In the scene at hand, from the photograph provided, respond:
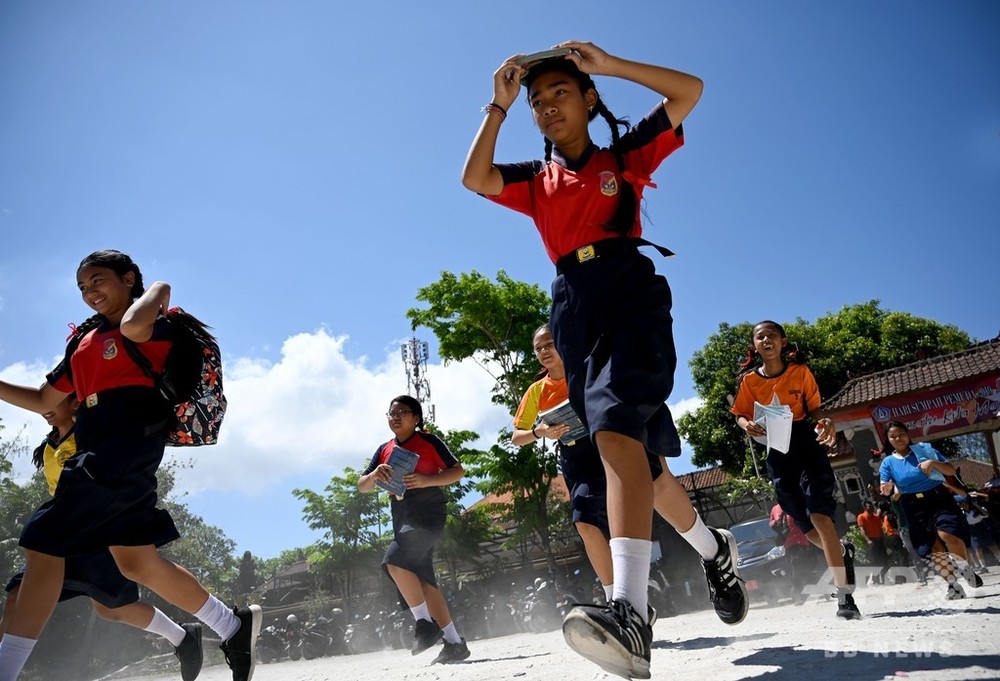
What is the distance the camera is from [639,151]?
298cm

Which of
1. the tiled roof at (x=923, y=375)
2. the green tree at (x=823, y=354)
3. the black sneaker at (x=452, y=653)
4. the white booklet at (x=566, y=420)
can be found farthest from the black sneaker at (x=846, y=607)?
the green tree at (x=823, y=354)

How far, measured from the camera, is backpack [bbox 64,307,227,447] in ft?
11.5

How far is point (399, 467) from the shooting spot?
6340 millimetres

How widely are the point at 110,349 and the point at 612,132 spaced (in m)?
2.66

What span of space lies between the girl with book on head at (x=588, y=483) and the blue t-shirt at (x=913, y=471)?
380 cm

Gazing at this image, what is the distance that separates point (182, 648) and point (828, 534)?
421 cm

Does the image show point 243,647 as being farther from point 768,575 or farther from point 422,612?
point 768,575

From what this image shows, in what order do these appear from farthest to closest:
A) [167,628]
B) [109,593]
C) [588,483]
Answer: [588,483]
[167,628]
[109,593]

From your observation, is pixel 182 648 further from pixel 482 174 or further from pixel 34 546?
pixel 482 174

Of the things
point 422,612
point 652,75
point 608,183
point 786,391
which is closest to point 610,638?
point 608,183

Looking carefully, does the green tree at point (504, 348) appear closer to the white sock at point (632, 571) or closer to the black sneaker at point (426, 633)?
the black sneaker at point (426, 633)

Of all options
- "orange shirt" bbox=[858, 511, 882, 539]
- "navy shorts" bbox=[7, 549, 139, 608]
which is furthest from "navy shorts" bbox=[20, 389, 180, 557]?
"orange shirt" bbox=[858, 511, 882, 539]

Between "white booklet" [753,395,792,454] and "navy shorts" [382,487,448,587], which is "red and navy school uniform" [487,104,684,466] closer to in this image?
"white booklet" [753,395,792,454]

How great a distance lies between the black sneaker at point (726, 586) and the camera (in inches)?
124
